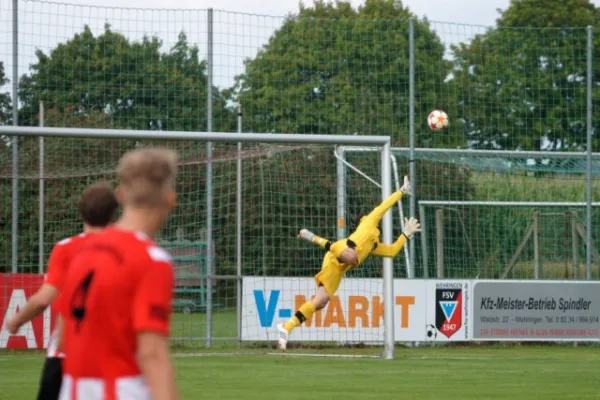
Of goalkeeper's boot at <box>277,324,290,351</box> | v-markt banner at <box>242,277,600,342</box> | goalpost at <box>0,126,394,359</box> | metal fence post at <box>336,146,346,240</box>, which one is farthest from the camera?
metal fence post at <box>336,146,346,240</box>

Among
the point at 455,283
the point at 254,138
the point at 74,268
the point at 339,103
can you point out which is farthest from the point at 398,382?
the point at 74,268

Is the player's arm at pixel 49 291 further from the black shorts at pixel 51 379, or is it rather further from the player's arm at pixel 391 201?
the player's arm at pixel 391 201

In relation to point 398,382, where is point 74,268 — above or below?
above

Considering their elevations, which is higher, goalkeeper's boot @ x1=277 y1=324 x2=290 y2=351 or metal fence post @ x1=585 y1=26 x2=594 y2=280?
metal fence post @ x1=585 y1=26 x2=594 y2=280

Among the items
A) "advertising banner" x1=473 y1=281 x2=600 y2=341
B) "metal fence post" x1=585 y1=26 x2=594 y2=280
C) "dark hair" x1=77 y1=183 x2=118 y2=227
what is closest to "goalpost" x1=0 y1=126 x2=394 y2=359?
"advertising banner" x1=473 y1=281 x2=600 y2=341

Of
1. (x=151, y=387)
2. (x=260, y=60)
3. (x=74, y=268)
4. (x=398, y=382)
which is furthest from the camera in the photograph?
(x=260, y=60)

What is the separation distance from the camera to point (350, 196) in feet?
57.6

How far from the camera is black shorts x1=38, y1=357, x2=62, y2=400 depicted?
18.1 feet

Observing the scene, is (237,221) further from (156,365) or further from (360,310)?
(156,365)

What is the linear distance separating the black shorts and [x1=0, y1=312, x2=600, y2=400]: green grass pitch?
4.22m

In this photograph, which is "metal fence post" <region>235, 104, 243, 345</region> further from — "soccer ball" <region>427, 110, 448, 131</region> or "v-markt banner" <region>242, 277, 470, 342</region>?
"soccer ball" <region>427, 110, 448, 131</region>

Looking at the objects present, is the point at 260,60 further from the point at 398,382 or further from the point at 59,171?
the point at 398,382

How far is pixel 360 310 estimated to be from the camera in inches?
653

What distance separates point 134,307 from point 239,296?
13292 mm
